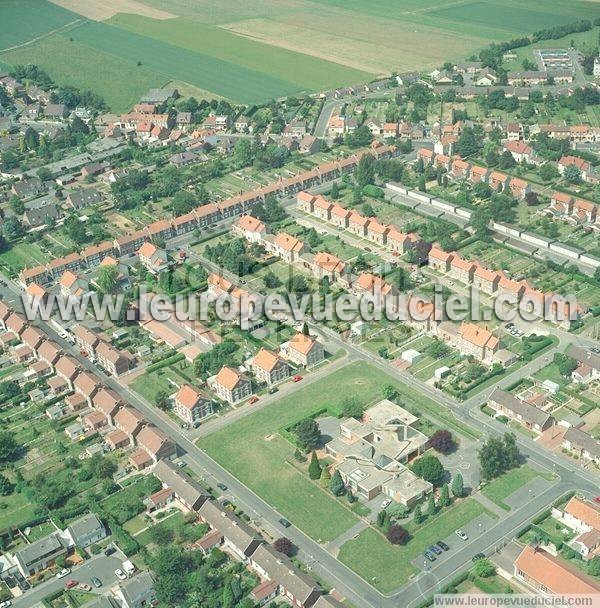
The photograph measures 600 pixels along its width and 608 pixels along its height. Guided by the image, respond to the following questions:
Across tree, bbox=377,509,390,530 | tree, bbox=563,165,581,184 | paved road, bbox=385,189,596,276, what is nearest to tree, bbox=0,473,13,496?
tree, bbox=377,509,390,530

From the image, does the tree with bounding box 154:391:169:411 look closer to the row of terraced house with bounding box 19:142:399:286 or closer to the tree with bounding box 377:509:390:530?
the tree with bounding box 377:509:390:530

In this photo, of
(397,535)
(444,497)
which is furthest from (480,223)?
(397,535)

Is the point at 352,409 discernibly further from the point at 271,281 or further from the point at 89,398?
the point at 271,281

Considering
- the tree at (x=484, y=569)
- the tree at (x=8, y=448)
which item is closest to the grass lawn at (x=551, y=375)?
the tree at (x=484, y=569)

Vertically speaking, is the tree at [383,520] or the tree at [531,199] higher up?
the tree at [531,199]

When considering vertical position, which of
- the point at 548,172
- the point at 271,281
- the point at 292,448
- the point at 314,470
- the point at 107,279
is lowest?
the point at 292,448

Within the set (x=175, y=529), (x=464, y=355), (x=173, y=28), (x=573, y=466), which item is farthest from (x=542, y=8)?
(x=175, y=529)

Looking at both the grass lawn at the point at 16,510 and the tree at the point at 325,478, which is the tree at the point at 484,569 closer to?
the tree at the point at 325,478
